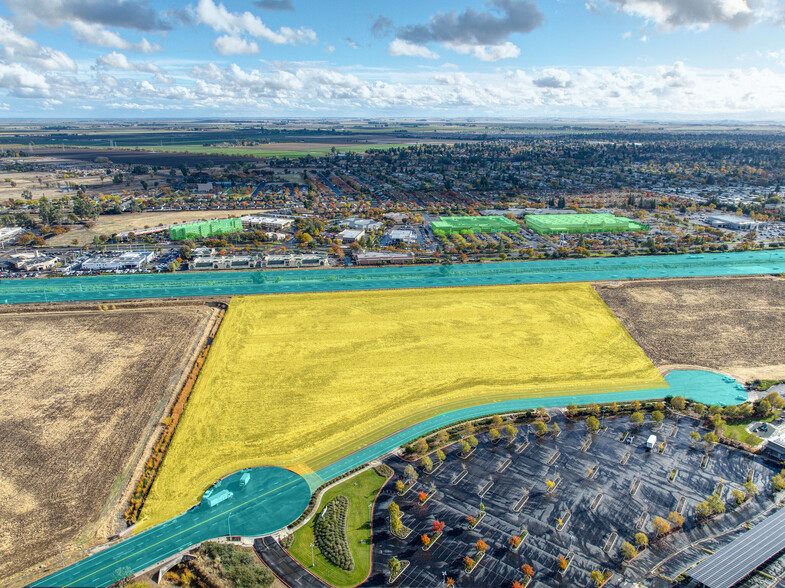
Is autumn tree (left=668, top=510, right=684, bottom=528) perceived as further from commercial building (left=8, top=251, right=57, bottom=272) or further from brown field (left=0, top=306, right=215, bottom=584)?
commercial building (left=8, top=251, right=57, bottom=272)

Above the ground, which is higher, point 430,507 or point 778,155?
point 778,155

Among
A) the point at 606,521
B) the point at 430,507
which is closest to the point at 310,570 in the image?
the point at 430,507

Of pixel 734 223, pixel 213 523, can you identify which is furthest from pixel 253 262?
pixel 734 223

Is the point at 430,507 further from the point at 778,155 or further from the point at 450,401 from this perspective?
the point at 778,155

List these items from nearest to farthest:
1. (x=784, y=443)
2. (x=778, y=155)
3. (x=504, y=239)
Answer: (x=784, y=443), (x=504, y=239), (x=778, y=155)

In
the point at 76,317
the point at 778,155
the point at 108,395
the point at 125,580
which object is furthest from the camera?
the point at 778,155

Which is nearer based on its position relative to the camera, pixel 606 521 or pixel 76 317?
pixel 606 521

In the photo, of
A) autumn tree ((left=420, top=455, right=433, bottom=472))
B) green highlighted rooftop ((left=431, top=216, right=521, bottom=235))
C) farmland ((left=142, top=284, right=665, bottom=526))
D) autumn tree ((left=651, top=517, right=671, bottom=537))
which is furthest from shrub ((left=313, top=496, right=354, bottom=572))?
green highlighted rooftop ((left=431, top=216, right=521, bottom=235))

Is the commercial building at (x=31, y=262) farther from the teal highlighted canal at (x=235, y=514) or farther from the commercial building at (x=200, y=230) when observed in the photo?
the teal highlighted canal at (x=235, y=514)
